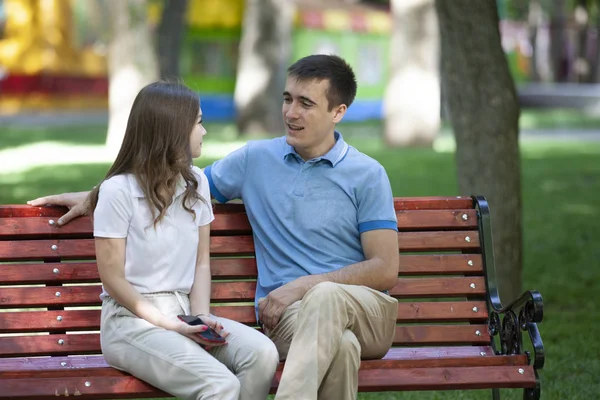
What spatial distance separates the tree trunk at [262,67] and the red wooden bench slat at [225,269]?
61.7 ft

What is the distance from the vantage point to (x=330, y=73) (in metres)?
4.59

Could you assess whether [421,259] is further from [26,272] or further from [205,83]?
[205,83]

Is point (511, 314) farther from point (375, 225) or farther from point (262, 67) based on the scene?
point (262, 67)

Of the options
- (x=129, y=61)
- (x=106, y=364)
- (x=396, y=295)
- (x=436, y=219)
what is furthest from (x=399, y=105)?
(x=106, y=364)

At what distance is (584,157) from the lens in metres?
18.6

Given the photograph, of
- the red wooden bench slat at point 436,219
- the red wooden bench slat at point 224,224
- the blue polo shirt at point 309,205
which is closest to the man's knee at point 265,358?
the blue polo shirt at point 309,205

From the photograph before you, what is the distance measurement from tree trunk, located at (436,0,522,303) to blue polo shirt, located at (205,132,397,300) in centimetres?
258

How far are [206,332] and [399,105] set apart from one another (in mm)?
16796

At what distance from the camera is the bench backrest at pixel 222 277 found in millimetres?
4684

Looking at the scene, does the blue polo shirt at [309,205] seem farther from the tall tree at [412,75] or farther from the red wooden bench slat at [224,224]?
the tall tree at [412,75]

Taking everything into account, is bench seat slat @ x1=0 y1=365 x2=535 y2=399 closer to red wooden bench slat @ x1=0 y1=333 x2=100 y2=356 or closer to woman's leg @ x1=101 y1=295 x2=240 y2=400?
woman's leg @ x1=101 y1=295 x2=240 y2=400

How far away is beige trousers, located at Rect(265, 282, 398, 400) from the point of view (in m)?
3.97

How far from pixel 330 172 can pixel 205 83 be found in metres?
28.9

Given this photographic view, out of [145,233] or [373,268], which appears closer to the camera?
[145,233]
